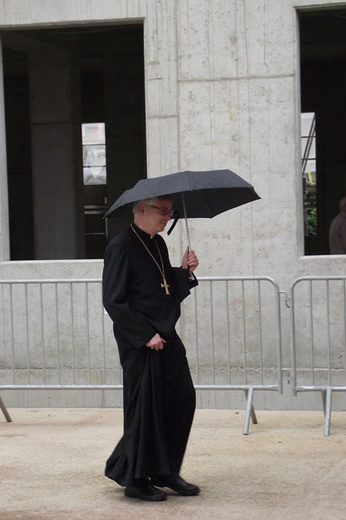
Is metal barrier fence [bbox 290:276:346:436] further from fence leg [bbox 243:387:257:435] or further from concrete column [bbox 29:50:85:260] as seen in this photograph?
concrete column [bbox 29:50:85:260]

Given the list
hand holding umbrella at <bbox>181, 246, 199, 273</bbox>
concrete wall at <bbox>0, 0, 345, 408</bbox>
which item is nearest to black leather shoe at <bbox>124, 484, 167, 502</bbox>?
hand holding umbrella at <bbox>181, 246, 199, 273</bbox>

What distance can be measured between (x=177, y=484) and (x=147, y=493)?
0.65 feet

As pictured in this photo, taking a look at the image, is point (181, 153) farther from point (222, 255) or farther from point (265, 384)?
point (265, 384)

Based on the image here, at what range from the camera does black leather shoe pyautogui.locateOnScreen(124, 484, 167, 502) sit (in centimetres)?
636

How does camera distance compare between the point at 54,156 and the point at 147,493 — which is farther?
the point at 54,156

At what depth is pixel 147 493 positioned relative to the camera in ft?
20.9

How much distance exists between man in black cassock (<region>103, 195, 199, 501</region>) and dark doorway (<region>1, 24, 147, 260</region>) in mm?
4977

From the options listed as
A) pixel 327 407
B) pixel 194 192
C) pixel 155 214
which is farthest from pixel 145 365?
pixel 327 407

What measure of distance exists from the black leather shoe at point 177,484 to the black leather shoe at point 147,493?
0.26ft

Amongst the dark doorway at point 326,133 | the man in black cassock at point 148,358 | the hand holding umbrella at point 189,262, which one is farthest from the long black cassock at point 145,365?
the dark doorway at point 326,133

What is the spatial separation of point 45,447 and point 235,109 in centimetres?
356

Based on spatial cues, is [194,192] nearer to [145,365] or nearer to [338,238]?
[145,365]

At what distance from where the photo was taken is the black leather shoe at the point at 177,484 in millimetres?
6453

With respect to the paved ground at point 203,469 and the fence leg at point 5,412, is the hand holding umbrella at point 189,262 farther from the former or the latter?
the fence leg at point 5,412
